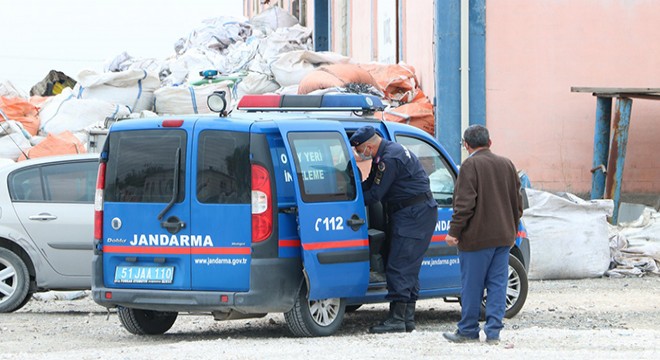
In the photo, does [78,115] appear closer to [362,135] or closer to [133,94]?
[133,94]

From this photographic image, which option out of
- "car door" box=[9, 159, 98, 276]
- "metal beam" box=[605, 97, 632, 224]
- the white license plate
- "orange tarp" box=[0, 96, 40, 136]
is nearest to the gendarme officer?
the white license plate

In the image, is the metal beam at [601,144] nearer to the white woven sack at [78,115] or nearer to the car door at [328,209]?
the white woven sack at [78,115]

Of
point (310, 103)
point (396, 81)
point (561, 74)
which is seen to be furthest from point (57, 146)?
point (310, 103)

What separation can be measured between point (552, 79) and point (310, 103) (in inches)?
402

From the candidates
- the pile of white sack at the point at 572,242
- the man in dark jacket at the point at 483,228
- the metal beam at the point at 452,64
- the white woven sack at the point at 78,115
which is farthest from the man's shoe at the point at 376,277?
the white woven sack at the point at 78,115

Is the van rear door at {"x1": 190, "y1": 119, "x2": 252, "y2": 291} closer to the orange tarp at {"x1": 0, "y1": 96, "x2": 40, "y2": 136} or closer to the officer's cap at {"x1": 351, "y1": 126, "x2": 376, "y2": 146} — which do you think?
the officer's cap at {"x1": 351, "y1": 126, "x2": 376, "y2": 146}

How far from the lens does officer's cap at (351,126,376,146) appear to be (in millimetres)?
9820

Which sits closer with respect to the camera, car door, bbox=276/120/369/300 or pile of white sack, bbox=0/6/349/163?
car door, bbox=276/120/369/300

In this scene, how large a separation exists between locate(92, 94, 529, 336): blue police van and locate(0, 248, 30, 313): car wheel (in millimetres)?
2342

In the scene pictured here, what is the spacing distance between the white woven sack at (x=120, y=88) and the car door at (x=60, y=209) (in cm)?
884

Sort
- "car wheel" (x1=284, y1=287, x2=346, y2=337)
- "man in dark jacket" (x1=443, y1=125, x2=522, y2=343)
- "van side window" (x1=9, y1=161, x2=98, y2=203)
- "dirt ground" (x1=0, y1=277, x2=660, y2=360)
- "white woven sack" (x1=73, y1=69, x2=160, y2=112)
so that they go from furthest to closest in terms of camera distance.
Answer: "white woven sack" (x1=73, y1=69, x2=160, y2=112), "van side window" (x1=9, y1=161, x2=98, y2=203), "car wheel" (x1=284, y1=287, x2=346, y2=337), "man in dark jacket" (x1=443, y1=125, x2=522, y2=343), "dirt ground" (x1=0, y1=277, x2=660, y2=360)

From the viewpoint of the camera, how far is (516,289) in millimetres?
11242

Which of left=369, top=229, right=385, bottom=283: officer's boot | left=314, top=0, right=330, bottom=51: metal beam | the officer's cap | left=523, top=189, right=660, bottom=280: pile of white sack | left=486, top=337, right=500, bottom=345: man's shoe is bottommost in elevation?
left=523, top=189, right=660, bottom=280: pile of white sack

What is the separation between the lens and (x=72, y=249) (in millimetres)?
11820
